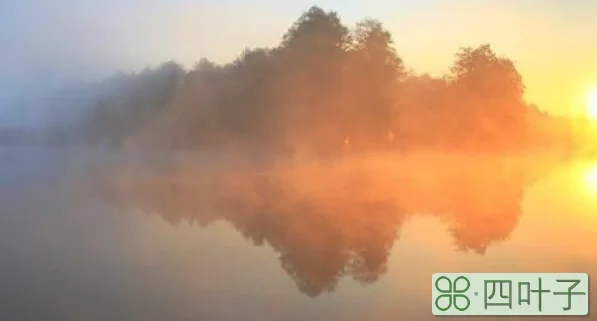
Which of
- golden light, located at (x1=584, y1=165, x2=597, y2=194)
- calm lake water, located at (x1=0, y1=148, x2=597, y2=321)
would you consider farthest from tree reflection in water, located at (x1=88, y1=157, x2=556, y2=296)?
golden light, located at (x1=584, y1=165, x2=597, y2=194)

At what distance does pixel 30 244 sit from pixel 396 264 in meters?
0.79

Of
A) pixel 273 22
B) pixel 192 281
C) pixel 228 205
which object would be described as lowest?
pixel 192 281

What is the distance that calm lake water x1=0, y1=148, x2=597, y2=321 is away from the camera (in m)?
1.12

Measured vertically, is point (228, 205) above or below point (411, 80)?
below

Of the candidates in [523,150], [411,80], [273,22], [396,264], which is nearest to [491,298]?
[396,264]

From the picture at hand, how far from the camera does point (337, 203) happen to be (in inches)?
44.4

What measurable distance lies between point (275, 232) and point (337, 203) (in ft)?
0.48

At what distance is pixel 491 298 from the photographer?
114cm

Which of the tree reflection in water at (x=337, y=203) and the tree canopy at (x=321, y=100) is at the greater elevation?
the tree canopy at (x=321, y=100)

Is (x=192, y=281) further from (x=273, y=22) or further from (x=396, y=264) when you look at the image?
(x=273, y=22)
